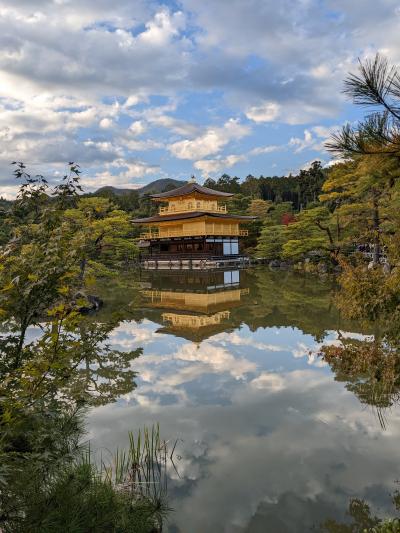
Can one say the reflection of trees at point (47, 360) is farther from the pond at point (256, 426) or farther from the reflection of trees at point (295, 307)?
the reflection of trees at point (295, 307)

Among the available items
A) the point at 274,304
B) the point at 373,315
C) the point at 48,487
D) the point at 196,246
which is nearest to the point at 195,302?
the point at 274,304

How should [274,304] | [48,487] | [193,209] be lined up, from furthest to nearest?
[193,209] → [274,304] → [48,487]

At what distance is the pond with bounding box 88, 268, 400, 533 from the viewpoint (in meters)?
3.73

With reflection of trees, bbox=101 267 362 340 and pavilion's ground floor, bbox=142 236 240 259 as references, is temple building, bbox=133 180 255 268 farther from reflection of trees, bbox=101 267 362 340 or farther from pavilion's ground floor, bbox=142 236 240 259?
reflection of trees, bbox=101 267 362 340

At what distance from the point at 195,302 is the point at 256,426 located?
1112 centimetres

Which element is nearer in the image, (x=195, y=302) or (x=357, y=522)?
(x=357, y=522)

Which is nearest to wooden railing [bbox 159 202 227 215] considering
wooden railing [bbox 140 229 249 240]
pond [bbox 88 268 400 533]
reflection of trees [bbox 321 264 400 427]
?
wooden railing [bbox 140 229 249 240]

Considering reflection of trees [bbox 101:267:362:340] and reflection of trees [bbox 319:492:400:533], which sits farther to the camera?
reflection of trees [bbox 101:267:362:340]

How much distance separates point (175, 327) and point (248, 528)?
8813mm

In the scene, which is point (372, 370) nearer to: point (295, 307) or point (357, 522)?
point (357, 522)

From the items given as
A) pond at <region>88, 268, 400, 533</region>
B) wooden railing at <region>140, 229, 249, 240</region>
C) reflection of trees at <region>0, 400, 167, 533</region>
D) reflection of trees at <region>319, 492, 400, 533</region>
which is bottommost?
pond at <region>88, 268, 400, 533</region>

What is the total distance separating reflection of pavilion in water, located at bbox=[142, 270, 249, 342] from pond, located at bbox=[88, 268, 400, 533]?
1.10 feet

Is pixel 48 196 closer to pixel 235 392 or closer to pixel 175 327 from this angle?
pixel 235 392

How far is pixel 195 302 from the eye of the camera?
1648 cm
